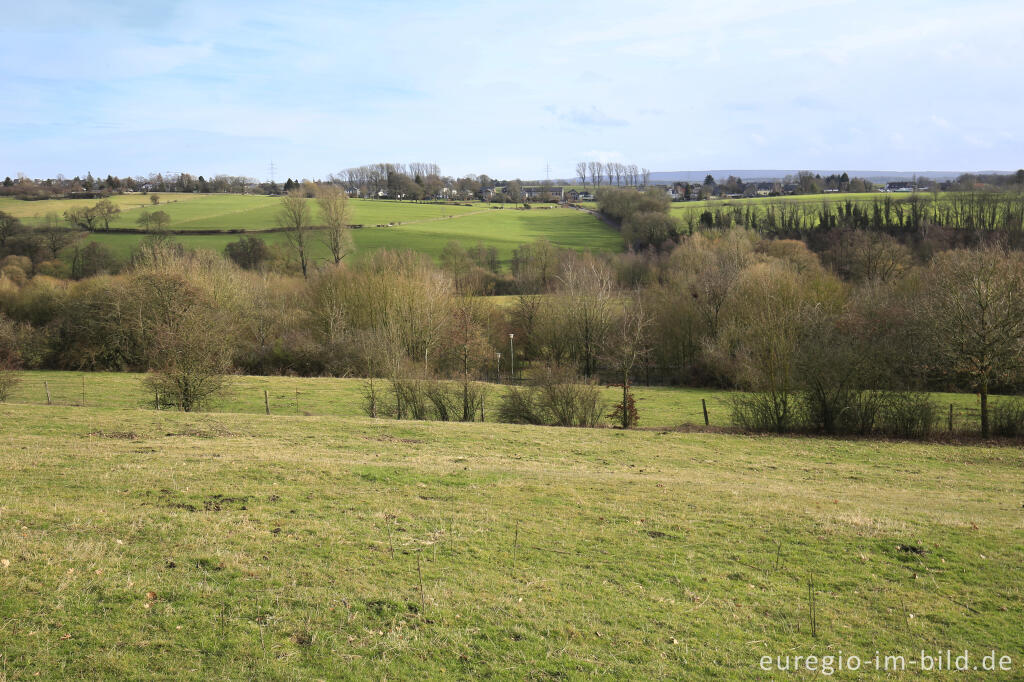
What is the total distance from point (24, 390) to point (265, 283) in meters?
25.4

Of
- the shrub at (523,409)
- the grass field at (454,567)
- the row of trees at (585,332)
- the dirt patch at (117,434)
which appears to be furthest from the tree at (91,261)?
the grass field at (454,567)

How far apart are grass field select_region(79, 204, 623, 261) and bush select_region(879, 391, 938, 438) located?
7496 centimetres

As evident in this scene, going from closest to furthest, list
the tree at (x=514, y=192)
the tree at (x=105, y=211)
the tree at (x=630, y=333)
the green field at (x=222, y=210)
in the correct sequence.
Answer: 1. the tree at (x=630, y=333)
2. the tree at (x=105, y=211)
3. the green field at (x=222, y=210)
4. the tree at (x=514, y=192)

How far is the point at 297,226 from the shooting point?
88.9 metres

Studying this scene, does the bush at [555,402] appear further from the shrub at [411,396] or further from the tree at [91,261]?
the tree at [91,261]

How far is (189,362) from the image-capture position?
27.5m

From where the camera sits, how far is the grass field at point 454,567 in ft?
24.9

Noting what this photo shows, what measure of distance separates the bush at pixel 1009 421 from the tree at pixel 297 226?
77113mm

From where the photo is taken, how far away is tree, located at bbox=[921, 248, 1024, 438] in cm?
3064

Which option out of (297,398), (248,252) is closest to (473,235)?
(248,252)

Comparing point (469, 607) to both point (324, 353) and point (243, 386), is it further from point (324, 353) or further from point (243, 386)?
point (324, 353)

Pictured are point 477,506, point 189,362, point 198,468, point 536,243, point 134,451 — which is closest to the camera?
point 477,506

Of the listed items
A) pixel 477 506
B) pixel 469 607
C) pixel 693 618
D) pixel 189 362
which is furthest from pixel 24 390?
pixel 693 618

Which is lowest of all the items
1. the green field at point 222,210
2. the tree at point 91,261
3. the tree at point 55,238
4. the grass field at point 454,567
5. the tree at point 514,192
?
the grass field at point 454,567
